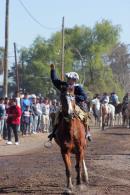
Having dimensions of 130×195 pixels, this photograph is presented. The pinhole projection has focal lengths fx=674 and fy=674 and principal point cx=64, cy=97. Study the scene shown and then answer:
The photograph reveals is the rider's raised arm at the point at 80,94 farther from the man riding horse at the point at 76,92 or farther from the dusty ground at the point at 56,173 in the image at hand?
the dusty ground at the point at 56,173

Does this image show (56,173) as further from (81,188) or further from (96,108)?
(96,108)

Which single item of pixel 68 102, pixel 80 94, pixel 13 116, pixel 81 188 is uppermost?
pixel 80 94

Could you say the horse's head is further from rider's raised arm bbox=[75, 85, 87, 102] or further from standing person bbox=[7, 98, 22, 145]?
standing person bbox=[7, 98, 22, 145]

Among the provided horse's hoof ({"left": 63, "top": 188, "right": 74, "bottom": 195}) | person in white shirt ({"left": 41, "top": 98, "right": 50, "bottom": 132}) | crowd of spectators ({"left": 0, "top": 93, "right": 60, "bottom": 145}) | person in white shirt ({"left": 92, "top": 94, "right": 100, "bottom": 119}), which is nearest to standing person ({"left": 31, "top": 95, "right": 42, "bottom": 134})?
crowd of spectators ({"left": 0, "top": 93, "right": 60, "bottom": 145})

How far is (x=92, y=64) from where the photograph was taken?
92.9 meters

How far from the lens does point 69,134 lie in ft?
45.3

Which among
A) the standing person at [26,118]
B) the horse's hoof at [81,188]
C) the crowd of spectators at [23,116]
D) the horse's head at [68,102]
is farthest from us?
the standing person at [26,118]

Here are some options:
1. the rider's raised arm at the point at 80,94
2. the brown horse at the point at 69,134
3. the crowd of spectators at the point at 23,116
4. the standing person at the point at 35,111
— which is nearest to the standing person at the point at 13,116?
the crowd of spectators at the point at 23,116

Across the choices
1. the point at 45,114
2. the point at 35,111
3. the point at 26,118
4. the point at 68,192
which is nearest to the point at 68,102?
the point at 68,192

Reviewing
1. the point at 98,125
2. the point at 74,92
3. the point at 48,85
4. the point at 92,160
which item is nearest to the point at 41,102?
the point at 98,125

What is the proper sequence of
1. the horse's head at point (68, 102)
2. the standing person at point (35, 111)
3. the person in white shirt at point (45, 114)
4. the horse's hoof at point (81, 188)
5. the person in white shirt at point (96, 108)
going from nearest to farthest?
the horse's head at point (68, 102)
the horse's hoof at point (81, 188)
the standing person at point (35, 111)
the person in white shirt at point (45, 114)
the person in white shirt at point (96, 108)

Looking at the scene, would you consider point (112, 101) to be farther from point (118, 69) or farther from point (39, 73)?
point (118, 69)

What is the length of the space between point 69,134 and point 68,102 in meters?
0.75

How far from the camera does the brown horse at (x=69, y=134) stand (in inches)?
531
